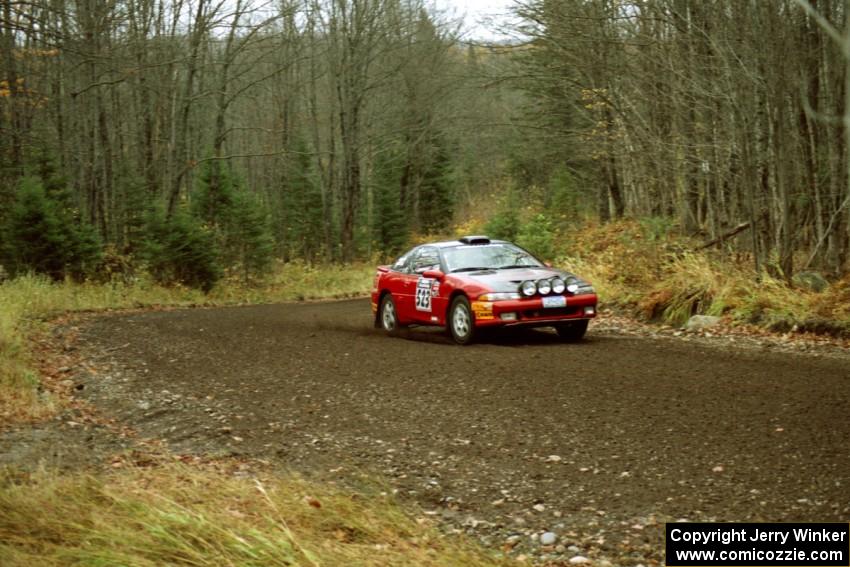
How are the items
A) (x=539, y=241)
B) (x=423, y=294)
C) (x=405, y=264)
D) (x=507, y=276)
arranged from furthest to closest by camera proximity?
1. (x=539, y=241)
2. (x=405, y=264)
3. (x=423, y=294)
4. (x=507, y=276)

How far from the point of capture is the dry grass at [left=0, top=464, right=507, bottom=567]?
4301 mm

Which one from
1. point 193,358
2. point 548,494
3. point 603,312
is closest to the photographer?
point 548,494

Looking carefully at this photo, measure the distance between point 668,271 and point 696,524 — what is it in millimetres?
13009

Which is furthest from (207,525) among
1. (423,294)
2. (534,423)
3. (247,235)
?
(247,235)

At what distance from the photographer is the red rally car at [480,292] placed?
A: 12.4 meters

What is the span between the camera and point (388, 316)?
50.2ft

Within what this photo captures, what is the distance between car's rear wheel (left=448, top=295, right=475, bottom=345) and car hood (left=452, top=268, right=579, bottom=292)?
362mm

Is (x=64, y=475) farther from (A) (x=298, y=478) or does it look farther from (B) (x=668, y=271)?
(B) (x=668, y=271)

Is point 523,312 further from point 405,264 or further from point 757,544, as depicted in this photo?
point 757,544

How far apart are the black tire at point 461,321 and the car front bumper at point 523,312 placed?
18 cm

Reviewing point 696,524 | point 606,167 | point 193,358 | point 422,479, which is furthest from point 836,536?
point 606,167

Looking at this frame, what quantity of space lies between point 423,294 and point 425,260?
611 mm

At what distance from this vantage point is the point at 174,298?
974 inches

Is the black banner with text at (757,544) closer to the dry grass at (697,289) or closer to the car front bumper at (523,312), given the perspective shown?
the car front bumper at (523,312)
